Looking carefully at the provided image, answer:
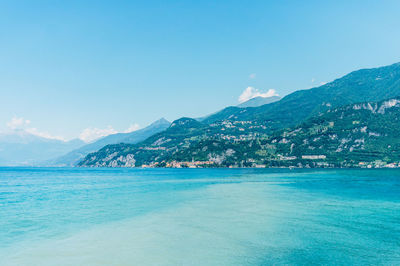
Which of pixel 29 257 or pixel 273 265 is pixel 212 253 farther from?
pixel 29 257

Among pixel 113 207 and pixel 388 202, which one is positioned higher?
pixel 113 207

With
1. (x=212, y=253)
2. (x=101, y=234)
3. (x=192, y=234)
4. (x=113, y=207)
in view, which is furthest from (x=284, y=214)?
(x=113, y=207)

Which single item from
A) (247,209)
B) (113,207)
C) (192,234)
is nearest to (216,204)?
(247,209)

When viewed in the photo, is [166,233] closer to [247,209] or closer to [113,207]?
[247,209]

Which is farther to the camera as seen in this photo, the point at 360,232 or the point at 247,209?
the point at 247,209

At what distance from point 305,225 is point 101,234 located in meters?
22.4

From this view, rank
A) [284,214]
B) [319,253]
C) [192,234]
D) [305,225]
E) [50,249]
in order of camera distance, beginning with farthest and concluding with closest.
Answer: [284,214] < [305,225] < [192,234] < [50,249] < [319,253]

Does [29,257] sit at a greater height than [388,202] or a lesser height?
greater

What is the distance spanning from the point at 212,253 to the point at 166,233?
8310 millimetres

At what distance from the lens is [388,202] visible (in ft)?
168

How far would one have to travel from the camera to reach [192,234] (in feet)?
96.4

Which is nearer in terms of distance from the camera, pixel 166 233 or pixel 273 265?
pixel 273 265

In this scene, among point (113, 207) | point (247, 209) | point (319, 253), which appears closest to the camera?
point (319, 253)

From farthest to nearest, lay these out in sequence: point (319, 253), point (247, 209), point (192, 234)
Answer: point (247, 209), point (192, 234), point (319, 253)
